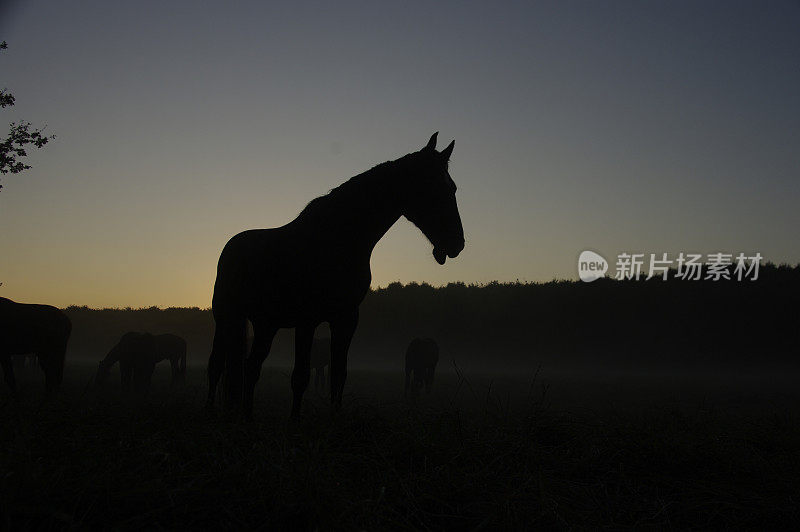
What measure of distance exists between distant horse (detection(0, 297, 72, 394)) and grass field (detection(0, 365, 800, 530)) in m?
7.39

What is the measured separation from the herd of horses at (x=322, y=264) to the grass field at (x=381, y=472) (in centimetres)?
67

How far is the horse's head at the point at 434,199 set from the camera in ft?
16.3

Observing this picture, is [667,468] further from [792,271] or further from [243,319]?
[792,271]

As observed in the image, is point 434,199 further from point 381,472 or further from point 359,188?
point 381,472

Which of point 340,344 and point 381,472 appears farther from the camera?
point 340,344

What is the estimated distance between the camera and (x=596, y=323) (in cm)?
4594

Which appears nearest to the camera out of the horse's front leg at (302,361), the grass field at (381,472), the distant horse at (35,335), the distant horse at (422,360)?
the grass field at (381,472)

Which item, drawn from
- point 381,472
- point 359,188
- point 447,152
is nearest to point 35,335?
point 359,188

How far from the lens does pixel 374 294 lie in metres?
61.1

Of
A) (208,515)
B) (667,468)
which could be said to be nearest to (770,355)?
(667,468)

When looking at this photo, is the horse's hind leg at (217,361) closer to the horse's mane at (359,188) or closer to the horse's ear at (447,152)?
the horse's mane at (359,188)

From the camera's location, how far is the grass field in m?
2.06

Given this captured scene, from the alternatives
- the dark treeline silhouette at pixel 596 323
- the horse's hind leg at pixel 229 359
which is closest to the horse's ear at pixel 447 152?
the horse's hind leg at pixel 229 359

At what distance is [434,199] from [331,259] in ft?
3.68
